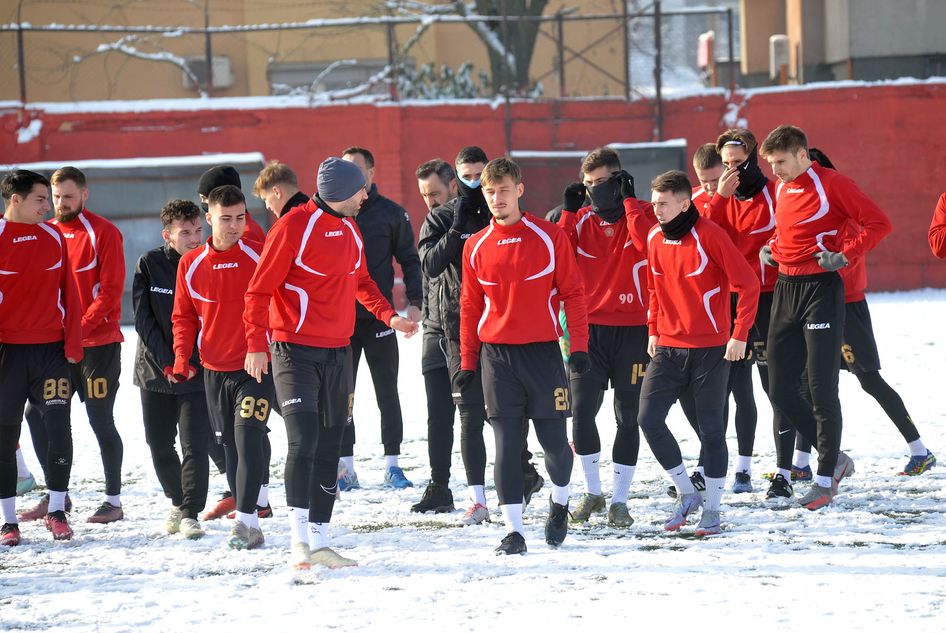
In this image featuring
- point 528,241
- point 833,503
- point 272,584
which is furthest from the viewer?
point 833,503

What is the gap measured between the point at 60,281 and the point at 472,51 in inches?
723

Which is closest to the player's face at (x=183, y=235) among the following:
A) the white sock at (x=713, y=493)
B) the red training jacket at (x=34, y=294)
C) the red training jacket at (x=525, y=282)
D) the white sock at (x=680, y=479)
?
the red training jacket at (x=34, y=294)

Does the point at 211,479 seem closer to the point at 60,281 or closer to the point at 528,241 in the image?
the point at 60,281

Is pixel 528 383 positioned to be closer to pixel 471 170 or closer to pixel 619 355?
pixel 619 355

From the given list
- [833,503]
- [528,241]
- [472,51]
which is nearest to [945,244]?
[833,503]

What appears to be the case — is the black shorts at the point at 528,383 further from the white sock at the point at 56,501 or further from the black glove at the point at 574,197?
the white sock at the point at 56,501

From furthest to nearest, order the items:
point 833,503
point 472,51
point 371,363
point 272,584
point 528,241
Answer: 1. point 472,51
2. point 371,363
3. point 833,503
4. point 528,241
5. point 272,584

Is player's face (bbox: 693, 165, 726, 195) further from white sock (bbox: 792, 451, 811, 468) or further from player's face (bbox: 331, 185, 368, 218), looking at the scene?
player's face (bbox: 331, 185, 368, 218)

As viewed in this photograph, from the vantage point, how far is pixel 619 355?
6.40 meters

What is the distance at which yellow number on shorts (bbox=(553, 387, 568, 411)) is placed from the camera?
5669 mm

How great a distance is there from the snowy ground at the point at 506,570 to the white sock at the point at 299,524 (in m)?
0.15

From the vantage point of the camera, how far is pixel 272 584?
206 inches

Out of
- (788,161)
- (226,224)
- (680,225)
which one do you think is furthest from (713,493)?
(226,224)

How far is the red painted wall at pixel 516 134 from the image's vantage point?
1755 cm
